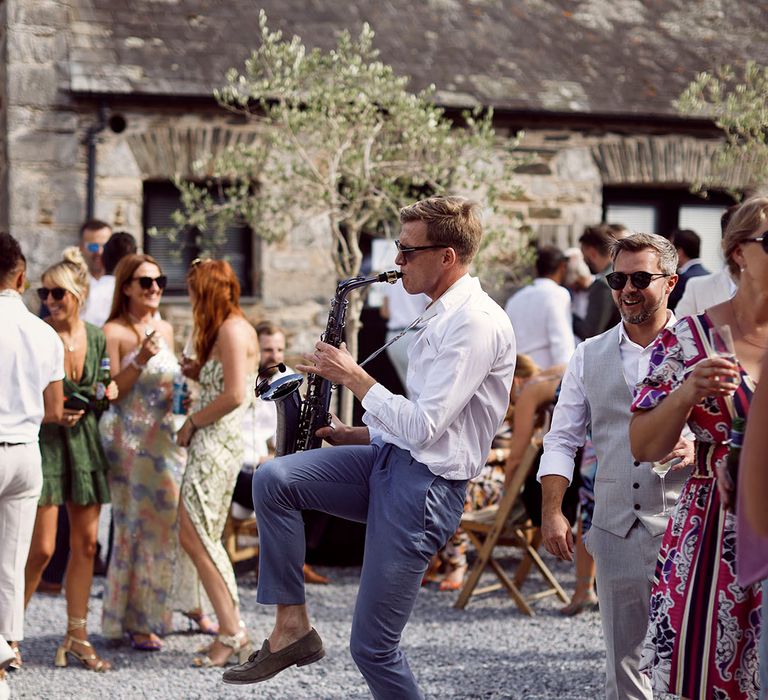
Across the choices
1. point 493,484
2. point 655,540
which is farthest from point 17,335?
point 493,484

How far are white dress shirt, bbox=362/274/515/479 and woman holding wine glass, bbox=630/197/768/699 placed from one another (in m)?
0.65

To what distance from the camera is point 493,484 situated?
26.0ft

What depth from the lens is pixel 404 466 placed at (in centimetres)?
400

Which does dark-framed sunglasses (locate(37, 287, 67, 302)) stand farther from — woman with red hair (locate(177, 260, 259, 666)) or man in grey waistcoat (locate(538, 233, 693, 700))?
man in grey waistcoat (locate(538, 233, 693, 700))

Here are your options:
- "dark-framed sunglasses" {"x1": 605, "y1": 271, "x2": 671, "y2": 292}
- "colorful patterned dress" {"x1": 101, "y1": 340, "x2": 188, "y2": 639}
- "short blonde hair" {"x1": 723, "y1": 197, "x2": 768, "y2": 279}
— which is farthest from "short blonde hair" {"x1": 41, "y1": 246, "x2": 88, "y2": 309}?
"short blonde hair" {"x1": 723, "y1": 197, "x2": 768, "y2": 279}

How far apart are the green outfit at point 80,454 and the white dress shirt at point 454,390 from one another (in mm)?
2389

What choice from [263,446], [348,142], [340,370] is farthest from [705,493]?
[348,142]

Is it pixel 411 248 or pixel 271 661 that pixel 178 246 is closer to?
pixel 411 248

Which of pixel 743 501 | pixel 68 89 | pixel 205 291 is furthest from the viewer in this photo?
pixel 68 89

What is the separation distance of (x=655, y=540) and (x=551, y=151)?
29.2 feet

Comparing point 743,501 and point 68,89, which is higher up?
point 68,89

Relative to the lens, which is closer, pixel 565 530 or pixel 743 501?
pixel 743 501

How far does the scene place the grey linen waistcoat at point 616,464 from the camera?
3.92m

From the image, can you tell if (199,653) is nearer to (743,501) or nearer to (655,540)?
(655,540)
